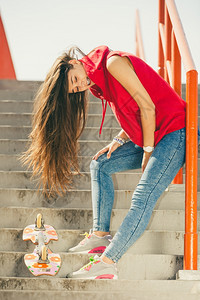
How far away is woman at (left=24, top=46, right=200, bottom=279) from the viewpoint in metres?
2.12

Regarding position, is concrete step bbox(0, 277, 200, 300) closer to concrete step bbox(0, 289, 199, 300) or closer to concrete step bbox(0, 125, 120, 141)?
concrete step bbox(0, 289, 199, 300)

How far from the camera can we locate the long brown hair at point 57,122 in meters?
2.34

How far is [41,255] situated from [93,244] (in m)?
0.32

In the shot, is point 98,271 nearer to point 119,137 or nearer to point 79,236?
point 79,236

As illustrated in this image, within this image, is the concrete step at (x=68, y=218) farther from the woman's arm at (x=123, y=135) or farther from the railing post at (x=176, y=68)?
the railing post at (x=176, y=68)

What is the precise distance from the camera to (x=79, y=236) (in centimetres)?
256

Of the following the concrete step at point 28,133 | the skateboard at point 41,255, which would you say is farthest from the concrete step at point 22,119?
the skateboard at point 41,255

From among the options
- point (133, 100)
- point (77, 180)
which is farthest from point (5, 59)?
point (133, 100)

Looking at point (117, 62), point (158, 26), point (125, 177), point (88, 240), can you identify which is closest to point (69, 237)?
point (88, 240)

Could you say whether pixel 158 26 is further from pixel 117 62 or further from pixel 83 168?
pixel 117 62

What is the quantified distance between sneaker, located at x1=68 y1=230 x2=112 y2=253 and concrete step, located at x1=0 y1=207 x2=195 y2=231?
0.31 m

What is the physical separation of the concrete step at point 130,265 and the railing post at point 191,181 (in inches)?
7.1

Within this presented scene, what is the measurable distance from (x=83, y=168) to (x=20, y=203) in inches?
22.6

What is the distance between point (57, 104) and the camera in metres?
2.38
